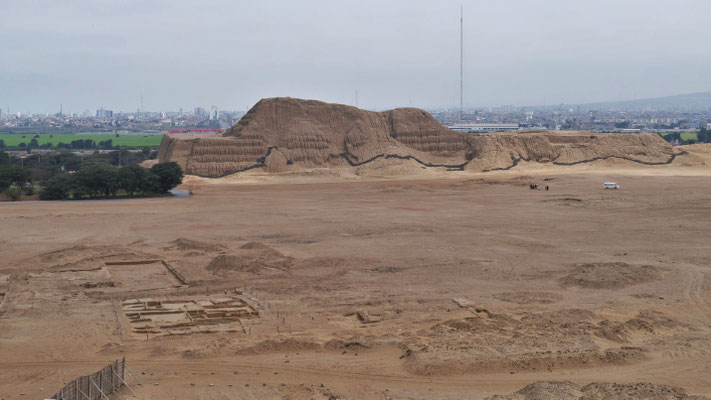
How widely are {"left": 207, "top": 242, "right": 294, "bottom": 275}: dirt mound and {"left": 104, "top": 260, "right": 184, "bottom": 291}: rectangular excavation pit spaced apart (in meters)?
1.84

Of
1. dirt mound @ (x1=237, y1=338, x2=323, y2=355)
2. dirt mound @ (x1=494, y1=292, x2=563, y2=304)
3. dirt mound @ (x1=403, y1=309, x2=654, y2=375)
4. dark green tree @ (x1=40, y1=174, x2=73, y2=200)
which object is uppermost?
dark green tree @ (x1=40, y1=174, x2=73, y2=200)

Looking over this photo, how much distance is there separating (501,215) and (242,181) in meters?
29.4

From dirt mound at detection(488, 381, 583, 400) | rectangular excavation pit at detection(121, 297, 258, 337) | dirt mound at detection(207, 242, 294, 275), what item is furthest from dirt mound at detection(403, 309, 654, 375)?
dirt mound at detection(207, 242, 294, 275)

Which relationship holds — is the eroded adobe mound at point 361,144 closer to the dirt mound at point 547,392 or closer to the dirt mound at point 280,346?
the dirt mound at point 280,346

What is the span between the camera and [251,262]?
98.3 ft

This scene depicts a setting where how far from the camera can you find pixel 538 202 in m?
50.6

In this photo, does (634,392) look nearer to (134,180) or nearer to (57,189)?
(134,180)

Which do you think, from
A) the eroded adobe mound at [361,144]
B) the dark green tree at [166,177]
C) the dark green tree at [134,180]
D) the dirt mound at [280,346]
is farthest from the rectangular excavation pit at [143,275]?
the eroded adobe mound at [361,144]

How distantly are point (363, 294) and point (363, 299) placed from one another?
2.32 ft

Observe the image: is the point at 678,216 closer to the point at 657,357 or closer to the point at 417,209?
the point at 417,209

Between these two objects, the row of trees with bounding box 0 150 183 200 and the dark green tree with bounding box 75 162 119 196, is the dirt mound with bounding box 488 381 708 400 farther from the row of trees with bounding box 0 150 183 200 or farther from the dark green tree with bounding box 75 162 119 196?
the row of trees with bounding box 0 150 183 200

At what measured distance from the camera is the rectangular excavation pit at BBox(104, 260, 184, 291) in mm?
26812

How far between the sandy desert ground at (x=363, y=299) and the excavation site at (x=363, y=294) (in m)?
0.09

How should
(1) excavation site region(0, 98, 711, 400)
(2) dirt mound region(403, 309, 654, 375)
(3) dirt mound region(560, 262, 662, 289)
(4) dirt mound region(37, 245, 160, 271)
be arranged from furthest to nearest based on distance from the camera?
1. (4) dirt mound region(37, 245, 160, 271)
2. (3) dirt mound region(560, 262, 662, 289)
3. (2) dirt mound region(403, 309, 654, 375)
4. (1) excavation site region(0, 98, 711, 400)
